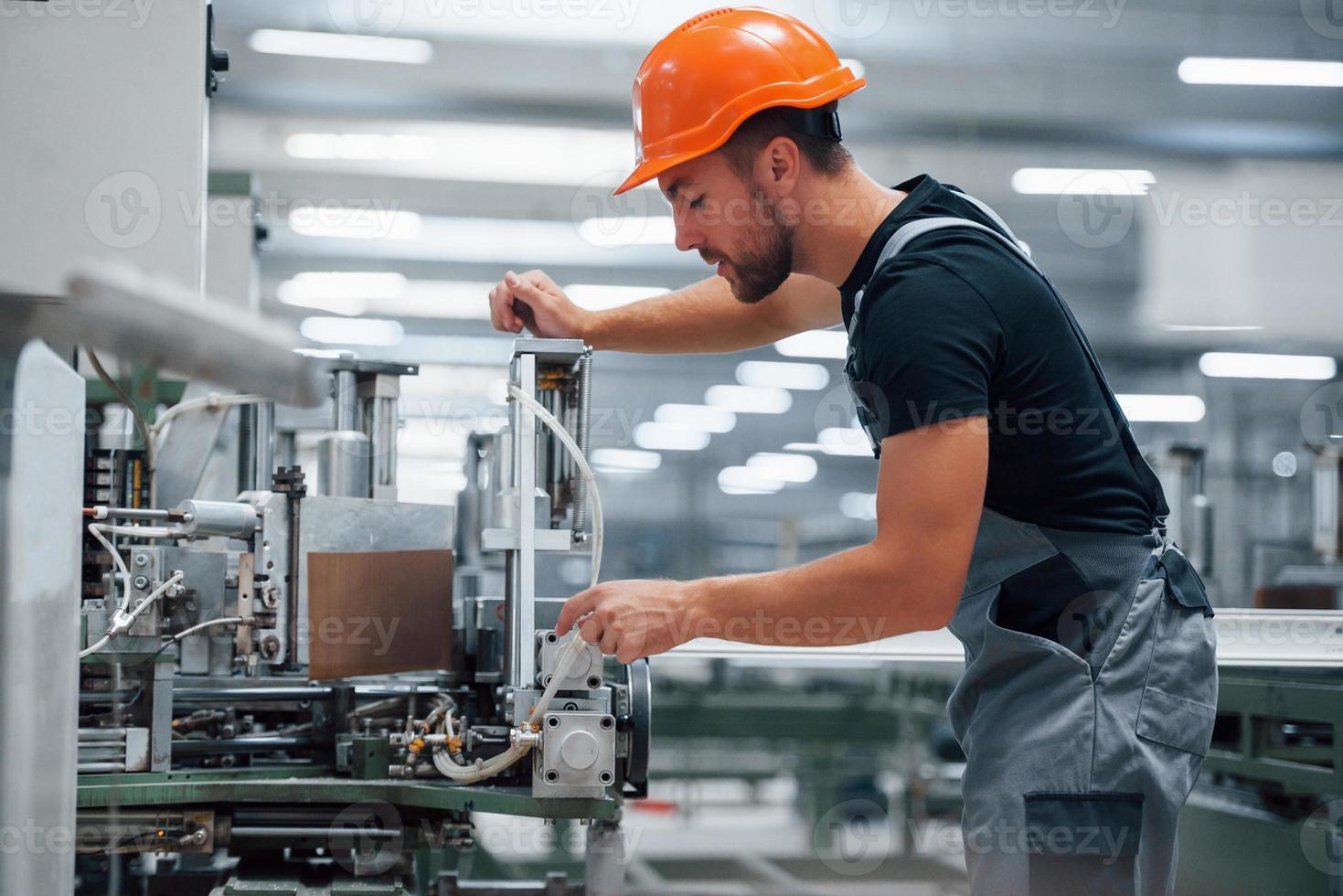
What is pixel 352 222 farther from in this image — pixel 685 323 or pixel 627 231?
pixel 685 323

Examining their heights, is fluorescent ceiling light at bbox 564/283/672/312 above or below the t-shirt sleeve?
above

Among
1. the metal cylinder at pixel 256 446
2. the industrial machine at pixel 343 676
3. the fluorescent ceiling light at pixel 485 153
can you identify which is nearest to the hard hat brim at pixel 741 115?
the industrial machine at pixel 343 676

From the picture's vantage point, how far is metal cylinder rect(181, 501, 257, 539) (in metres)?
1.48

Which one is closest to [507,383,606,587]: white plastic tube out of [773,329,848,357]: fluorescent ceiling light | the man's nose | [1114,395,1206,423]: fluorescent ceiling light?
the man's nose

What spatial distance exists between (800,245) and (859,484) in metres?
5.78

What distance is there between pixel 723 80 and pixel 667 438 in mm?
5555

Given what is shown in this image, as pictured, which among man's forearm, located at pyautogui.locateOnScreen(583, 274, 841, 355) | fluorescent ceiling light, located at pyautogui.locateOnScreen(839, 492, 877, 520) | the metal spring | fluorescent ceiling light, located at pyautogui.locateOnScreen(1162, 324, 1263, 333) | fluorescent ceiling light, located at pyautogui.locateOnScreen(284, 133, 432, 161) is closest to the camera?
the metal spring

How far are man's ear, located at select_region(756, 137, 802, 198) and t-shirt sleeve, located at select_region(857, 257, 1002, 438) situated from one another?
0.69 ft

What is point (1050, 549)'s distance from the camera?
122 centimetres

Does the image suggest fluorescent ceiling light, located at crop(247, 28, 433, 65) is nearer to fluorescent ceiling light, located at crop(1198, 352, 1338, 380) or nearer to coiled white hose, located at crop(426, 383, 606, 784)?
coiled white hose, located at crop(426, 383, 606, 784)

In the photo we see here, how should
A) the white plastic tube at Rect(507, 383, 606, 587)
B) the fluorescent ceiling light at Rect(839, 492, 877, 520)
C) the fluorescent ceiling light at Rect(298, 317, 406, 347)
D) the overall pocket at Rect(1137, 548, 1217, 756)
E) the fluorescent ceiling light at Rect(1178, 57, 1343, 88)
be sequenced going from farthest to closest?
1. the fluorescent ceiling light at Rect(839, 492, 877, 520)
2. the fluorescent ceiling light at Rect(298, 317, 406, 347)
3. the fluorescent ceiling light at Rect(1178, 57, 1343, 88)
4. the white plastic tube at Rect(507, 383, 606, 587)
5. the overall pocket at Rect(1137, 548, 1217, 756)

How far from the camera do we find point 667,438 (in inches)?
271

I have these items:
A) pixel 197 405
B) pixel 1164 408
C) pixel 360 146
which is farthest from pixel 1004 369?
pixel 1164 408

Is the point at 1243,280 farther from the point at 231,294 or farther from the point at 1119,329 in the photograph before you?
the point at 231,294
